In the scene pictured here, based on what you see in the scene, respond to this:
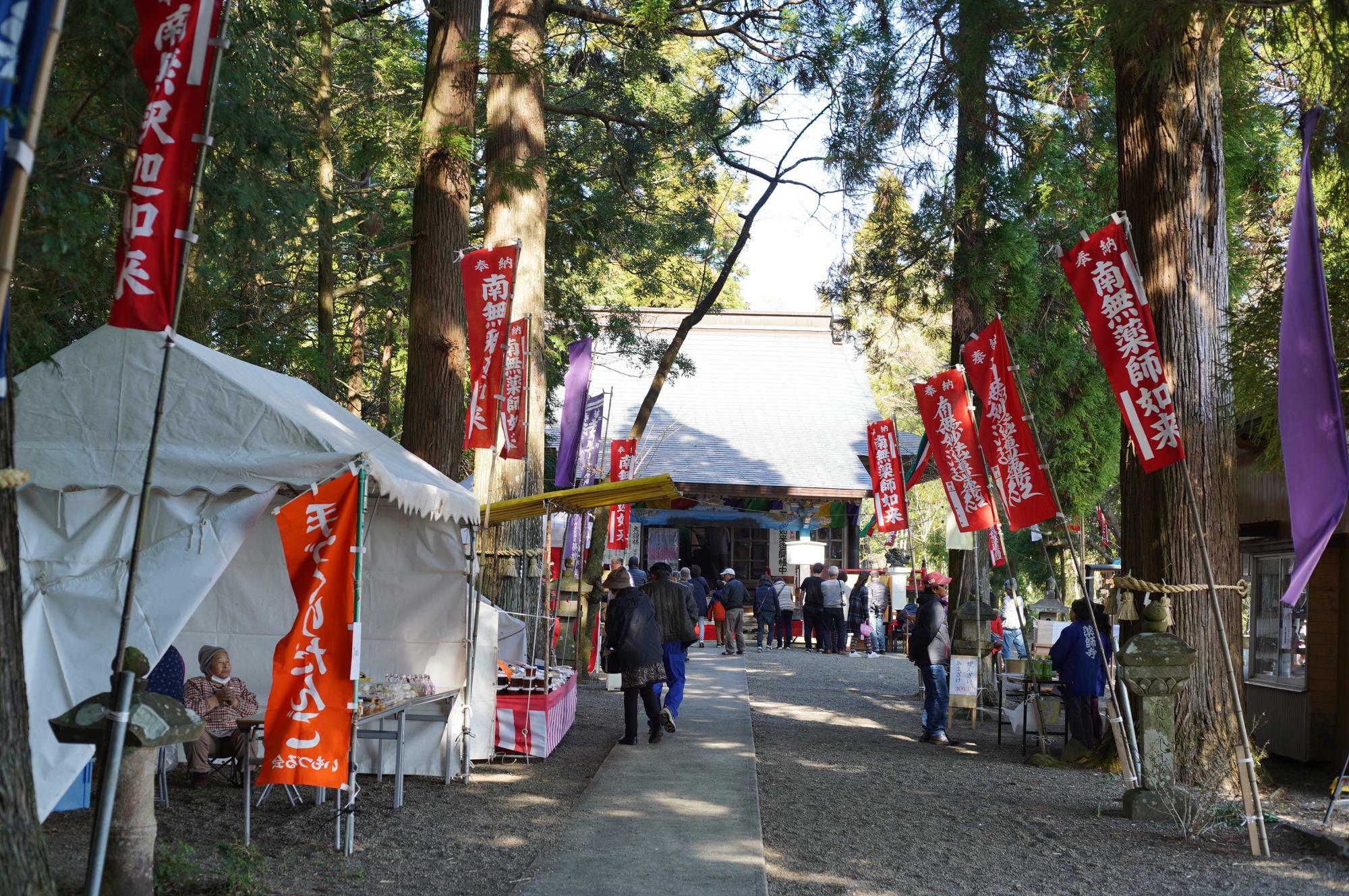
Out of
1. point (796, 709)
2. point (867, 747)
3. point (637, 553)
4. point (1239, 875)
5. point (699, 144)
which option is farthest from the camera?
point (637, 553)

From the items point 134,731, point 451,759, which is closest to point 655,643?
point 451,759

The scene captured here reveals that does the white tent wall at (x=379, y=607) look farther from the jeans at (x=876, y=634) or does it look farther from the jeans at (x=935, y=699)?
the jeans at (x=876, y=634)

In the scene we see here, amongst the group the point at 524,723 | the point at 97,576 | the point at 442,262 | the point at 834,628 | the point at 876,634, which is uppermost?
the point at 442,262

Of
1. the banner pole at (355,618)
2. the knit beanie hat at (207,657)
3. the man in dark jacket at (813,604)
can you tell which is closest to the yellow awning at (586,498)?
the knit beanie hat at (207,657)

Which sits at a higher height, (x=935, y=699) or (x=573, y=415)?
(x=573, y=415)

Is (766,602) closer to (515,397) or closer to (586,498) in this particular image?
(515,397)

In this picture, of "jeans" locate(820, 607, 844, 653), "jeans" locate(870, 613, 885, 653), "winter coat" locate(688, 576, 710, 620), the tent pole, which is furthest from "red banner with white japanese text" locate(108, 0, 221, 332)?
"jeans" locate(870, 613, 885, 653)

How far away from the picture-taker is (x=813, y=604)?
23.3 meters

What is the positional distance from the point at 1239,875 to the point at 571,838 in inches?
146

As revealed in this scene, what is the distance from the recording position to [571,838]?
22.2ft

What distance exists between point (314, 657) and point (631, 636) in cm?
447

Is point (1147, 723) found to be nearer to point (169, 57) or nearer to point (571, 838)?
point (571, 838)

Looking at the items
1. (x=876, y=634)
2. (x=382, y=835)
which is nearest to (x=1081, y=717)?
(x=382, y=835)

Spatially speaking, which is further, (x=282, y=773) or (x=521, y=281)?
(x=521, y=281)
